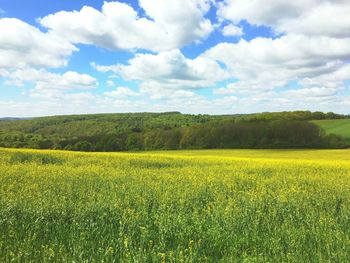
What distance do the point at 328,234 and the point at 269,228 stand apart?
3.70ft

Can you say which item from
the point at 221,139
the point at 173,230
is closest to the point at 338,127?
the point at 221,139

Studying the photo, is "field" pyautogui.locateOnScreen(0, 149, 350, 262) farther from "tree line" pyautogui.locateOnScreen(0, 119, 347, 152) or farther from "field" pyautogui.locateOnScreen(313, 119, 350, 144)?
"field" pyautogui.locateOnScreen(313, 119, 350, 144)

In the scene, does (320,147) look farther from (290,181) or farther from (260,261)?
(260,261)

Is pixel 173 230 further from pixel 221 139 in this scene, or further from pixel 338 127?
pixel 338 127

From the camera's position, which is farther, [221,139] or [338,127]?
[338,127]

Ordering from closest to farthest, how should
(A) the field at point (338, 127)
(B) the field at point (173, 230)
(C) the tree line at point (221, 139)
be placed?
1. (B) the field at point (173, 230)
2. (C) the tree line at point (221, 139)
3. (A) the field at point (338, 127)

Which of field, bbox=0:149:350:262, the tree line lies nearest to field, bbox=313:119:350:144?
the tree line

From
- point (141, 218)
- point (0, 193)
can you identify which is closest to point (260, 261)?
point (141, 218)

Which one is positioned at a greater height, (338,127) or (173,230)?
(338,127)

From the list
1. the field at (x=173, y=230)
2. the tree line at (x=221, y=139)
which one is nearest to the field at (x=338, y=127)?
the tree line at (x=221, y=139)

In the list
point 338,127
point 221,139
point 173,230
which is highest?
point 338,127

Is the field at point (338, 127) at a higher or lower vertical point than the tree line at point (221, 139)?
higher

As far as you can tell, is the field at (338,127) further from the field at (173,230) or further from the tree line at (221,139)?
the field at (173,230)

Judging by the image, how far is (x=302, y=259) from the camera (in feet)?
19.3
